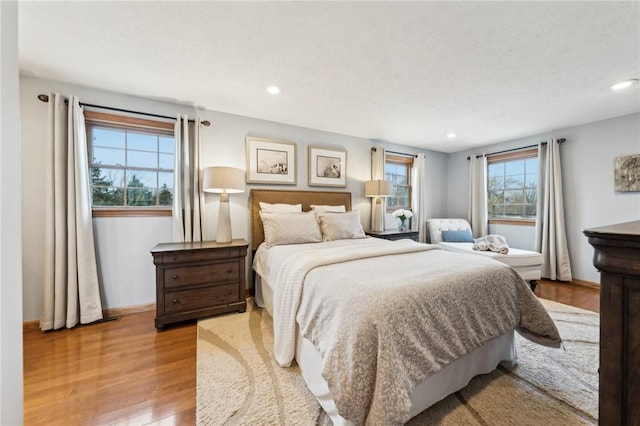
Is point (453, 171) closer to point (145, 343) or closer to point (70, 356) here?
point (145, 343)

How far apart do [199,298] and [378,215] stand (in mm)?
2800

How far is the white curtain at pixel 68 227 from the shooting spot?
224 centimetres

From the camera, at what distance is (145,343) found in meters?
2.08

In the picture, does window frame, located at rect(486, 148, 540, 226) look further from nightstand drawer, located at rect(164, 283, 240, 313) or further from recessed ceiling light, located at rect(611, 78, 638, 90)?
nightstand drawer, located at rect(164, 283, 240, 313)

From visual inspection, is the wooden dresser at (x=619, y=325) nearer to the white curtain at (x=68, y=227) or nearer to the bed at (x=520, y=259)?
the bed at (x=520, y=259)

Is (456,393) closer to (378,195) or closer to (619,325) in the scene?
(619,325)

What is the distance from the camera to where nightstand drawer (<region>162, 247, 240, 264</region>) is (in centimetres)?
230

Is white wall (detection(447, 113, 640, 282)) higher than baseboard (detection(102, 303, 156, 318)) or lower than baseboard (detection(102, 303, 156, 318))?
higher

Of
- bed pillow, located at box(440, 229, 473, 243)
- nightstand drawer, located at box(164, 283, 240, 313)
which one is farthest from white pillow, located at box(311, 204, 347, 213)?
bed pillow, located at box(440, 229, 473, 243)

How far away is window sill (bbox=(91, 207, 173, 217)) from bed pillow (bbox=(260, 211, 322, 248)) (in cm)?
113

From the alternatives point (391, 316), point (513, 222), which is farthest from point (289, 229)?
point (513, 222)

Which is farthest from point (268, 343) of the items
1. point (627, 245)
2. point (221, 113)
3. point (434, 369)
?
point (221, 113)

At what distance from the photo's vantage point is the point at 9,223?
0.71 metres

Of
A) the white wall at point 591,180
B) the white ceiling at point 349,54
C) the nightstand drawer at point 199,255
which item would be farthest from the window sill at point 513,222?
the nightstand drawer at point 199,255
